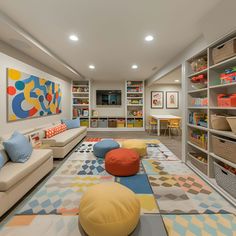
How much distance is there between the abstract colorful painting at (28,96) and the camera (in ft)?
10.4

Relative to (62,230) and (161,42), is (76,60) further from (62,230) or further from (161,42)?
(62,230)

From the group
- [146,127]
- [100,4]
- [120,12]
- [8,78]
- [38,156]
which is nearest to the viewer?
[100,4]

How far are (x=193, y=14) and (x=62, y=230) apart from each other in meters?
3.13

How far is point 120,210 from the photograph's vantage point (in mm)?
1493

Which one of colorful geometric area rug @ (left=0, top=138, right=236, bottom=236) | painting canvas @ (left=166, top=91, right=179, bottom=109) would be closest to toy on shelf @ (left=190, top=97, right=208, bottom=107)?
colorful geometric area rug @ (left=0, top=138, right=236, bottom=236)

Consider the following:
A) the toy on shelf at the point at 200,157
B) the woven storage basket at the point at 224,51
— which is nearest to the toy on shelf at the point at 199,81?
the woven storage basket at the point at 224,51

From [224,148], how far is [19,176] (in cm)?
285

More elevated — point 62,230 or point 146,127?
point 146,127

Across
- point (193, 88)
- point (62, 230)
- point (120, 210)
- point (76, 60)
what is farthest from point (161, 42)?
point (62, 230)

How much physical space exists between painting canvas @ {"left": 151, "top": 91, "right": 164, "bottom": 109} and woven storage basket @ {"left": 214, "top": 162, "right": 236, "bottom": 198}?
18.9ft

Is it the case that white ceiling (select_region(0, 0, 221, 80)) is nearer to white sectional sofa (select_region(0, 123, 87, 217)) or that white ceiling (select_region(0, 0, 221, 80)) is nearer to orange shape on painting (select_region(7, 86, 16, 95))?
orange shape on painting (select_region(7, 86, 16, 95))

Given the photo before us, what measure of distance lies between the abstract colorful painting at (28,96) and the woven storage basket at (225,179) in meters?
3.89

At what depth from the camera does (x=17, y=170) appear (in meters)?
2.09

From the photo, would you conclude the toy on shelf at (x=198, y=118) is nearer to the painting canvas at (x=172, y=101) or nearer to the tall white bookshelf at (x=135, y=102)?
the tall white bookshelf at (x=135, y=102)
